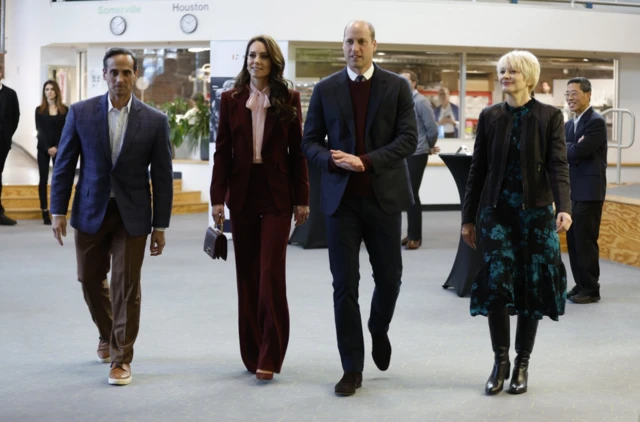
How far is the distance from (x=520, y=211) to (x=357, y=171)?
2.38ft

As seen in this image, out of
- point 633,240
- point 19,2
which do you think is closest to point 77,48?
point 19,2

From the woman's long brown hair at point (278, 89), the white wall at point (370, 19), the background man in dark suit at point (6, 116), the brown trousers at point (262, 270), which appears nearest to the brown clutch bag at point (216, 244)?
the brown trousers at point (262, 270)

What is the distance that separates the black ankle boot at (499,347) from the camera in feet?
14.5

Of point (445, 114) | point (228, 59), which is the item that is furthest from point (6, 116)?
point (445, 114)

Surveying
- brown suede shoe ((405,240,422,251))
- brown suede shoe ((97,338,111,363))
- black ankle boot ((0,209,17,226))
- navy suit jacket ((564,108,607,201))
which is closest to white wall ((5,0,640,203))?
black ankle boot ((0,209,17,226))

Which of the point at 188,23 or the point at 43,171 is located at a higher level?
the point at 188,23

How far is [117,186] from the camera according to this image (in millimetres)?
4508

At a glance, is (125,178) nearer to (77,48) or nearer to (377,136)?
(377,136)

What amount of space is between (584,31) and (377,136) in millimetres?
10860

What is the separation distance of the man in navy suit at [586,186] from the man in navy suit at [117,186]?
339 cm

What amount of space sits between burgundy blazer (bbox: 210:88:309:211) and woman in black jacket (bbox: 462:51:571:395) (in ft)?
2.82

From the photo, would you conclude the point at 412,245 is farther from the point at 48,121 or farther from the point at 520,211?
the point at 520,211

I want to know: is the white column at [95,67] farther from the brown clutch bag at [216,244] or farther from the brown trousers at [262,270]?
the brown trousers at [262,270]

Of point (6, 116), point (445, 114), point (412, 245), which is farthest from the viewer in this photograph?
point (445, 114)
